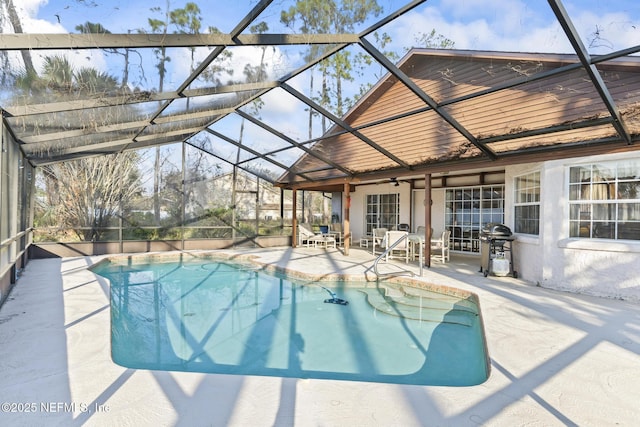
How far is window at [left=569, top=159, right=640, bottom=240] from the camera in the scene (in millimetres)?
5262

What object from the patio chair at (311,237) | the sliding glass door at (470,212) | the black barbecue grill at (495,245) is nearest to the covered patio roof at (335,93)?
the black barbecue grill at (495,245)

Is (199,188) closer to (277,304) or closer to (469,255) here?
(277,304)

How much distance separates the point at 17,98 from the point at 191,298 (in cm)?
411

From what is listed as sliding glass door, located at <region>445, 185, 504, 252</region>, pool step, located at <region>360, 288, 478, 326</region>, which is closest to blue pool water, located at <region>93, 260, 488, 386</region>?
pool step, located at <region>360, 288, 478, 326</region>

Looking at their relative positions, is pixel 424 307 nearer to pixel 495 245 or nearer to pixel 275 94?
pixel 495 245

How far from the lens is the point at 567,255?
19.0 feet

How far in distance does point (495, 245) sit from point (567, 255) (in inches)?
56.3

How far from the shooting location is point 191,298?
21.6 feet

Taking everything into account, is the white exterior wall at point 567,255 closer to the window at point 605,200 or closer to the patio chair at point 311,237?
the window at point 605,200

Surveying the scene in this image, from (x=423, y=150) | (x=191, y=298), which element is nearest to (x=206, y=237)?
(x=191, y=298)

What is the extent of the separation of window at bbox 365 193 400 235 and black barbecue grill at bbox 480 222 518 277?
18.1 ft

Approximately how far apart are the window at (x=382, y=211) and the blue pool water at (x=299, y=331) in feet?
20.4

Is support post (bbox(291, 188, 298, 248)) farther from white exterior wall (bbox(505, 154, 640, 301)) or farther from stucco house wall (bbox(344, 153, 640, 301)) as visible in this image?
white exterior wall (bbox(505, 154, 640, 301))

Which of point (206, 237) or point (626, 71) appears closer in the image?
point (626, 71)
